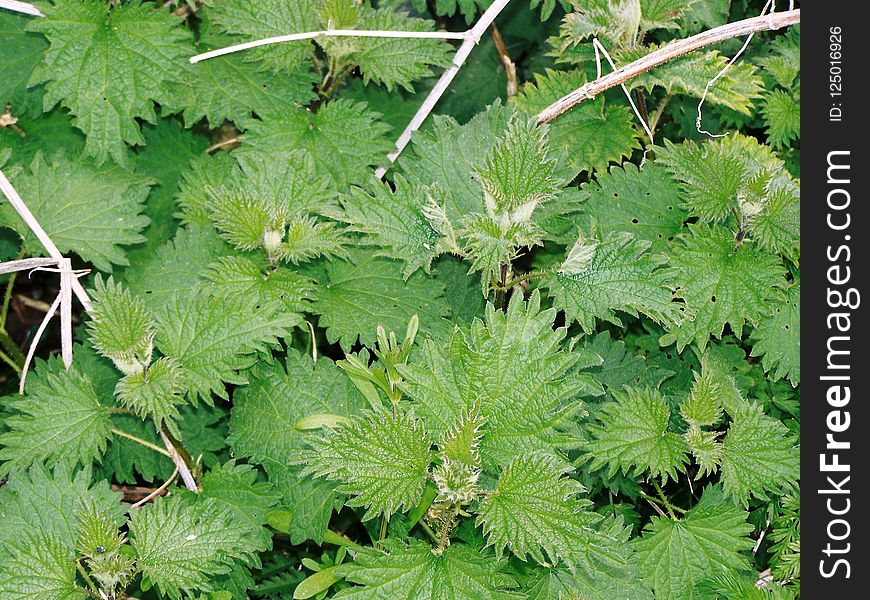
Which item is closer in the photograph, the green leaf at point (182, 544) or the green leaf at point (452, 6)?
the green leaf at point (182, 544)

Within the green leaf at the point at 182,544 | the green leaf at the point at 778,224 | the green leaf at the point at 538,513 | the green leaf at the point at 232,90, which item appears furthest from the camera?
the green leaf at the point at 232,90

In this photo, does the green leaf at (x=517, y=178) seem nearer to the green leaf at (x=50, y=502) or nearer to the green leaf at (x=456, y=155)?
the green leaf at (x=456, y=155)

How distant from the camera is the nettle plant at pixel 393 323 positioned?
2.35 meters

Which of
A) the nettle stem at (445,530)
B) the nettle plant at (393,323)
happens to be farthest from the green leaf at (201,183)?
the nettle stem at (445,530)

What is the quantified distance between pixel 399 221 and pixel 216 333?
0.67 metres

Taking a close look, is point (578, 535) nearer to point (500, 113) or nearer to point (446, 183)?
point (446, 183)

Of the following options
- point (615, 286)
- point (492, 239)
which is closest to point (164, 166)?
point (492, 239)

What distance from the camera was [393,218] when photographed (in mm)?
2748

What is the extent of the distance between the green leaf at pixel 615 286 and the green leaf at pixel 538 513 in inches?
22.1

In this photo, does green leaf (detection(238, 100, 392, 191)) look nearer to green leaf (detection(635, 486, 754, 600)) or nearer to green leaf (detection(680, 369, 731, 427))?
green leaf (detection(680, 369, 731, 427))

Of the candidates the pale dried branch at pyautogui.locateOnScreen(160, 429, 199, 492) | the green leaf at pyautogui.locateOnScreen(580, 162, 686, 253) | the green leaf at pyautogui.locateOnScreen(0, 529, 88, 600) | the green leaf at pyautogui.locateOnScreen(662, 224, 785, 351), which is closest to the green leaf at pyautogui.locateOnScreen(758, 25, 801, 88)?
the green leaf at pyautogui.locateOnScreen(580, 162, 686, 253)

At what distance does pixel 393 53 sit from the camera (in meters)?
3.23
